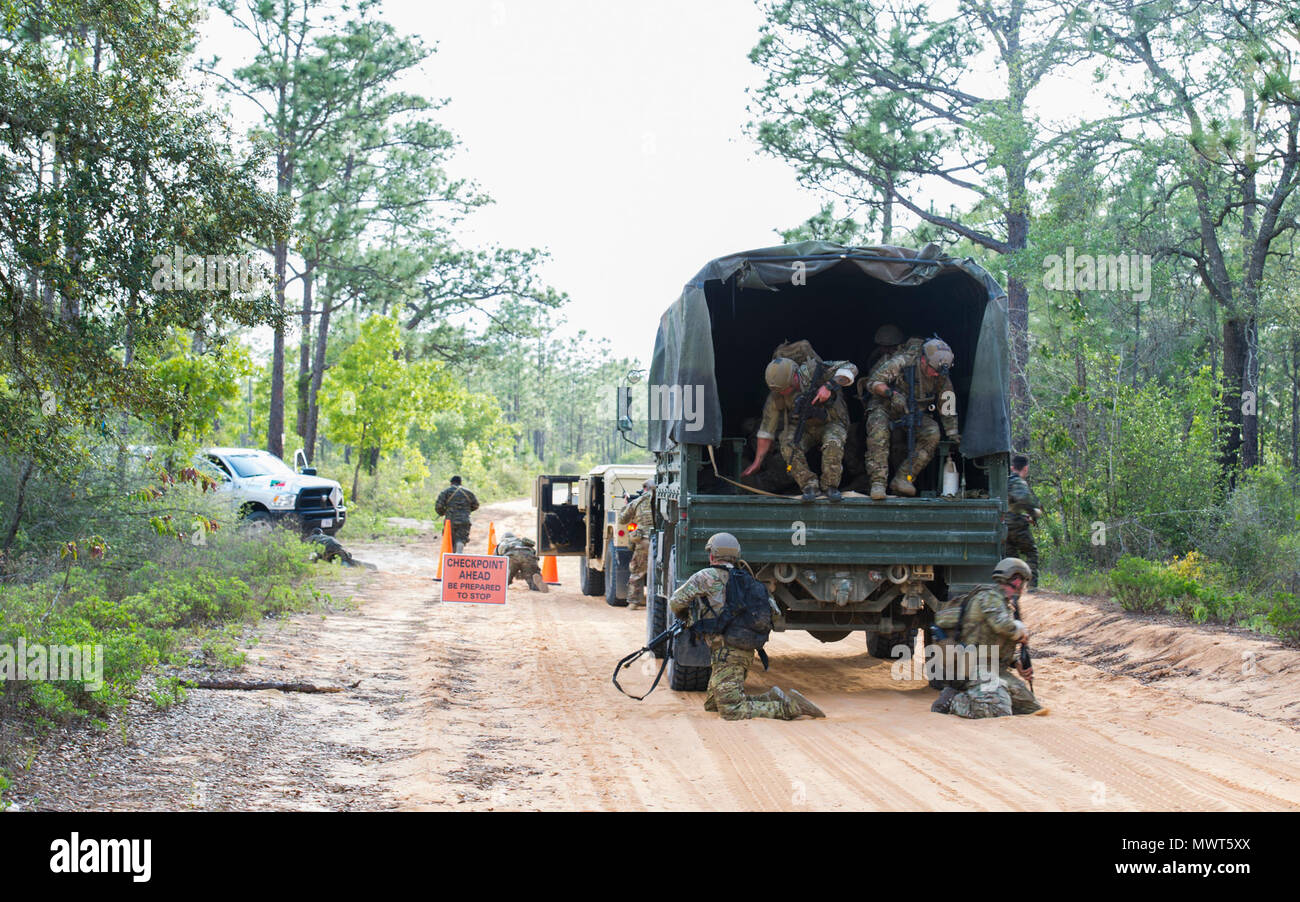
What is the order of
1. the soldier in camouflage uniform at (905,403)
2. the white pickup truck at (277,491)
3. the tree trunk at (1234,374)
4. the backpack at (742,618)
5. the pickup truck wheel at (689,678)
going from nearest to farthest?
the backpack at (742,618), the pickup truck wheel at (689,678), the soldier in camouflage uniform at (905,403), the tree trunk at (1234,374), the white pickup truck at (277,491)

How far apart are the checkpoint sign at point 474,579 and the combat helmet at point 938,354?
6580 millimetres

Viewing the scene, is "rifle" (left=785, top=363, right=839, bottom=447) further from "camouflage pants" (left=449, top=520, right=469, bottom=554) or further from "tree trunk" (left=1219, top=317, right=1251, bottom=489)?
"tree trunk" (left=1219, top=317, right=1251, bottom=489)

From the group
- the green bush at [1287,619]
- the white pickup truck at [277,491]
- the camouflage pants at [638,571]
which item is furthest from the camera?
the white pickup truck at [277,491]

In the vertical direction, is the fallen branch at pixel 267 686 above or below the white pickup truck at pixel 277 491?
below

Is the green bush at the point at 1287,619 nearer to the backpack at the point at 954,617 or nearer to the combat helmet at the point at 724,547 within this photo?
the backpack at the point at 954,617

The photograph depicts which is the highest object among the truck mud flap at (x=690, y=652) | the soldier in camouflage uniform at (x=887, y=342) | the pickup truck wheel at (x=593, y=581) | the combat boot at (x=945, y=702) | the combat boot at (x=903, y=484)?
the soldier in camouflage uniform at (x=887, y=342)

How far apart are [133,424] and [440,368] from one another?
17.6 m

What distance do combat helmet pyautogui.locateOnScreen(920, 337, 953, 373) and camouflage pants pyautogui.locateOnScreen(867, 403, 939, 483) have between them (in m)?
0.51

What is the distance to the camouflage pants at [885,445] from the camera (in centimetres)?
866

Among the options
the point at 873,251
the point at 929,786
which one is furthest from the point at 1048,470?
the point at 929,786

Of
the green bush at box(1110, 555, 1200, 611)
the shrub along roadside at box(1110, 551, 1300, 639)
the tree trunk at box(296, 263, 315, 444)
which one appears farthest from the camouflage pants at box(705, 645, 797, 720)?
the tree trunk at box(296, 263, 315, 444)

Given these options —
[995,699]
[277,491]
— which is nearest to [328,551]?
[277,491]

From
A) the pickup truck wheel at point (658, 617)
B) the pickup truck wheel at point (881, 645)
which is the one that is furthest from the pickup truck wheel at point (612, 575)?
the pickup truck wheel at point (658, 617)

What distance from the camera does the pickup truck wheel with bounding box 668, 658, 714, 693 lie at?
845 centimetres
